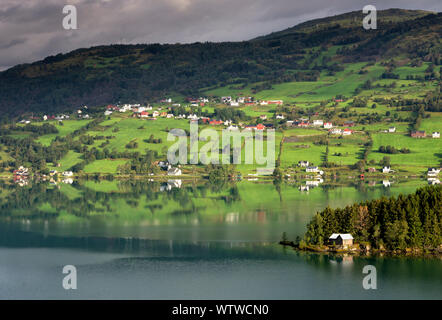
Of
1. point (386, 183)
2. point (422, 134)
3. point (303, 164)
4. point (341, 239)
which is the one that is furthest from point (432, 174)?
point (341, 239)

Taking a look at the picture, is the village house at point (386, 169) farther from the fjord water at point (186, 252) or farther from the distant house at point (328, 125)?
the distant house at point (328, 125)

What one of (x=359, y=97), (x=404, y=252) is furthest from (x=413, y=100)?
(x=404, y=252)

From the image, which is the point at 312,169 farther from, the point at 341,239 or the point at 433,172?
the point at 341,239

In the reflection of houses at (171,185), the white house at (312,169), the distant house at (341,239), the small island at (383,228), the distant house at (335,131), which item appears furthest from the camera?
the distant house at (335,131)

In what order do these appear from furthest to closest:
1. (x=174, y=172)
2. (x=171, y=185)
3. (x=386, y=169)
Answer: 1. (x=174, y=172)
2. (x=386, y=169)
3. (x=171, y=185)

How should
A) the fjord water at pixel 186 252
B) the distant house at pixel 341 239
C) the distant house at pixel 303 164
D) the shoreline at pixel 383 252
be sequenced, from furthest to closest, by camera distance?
the distant house at pixel 303 164 < the distant house at pixel 341 239 < the shoreline at pixel 383 252 < the fjord water at pixel 186 252

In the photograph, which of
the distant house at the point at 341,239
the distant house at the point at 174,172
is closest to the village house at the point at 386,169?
the distant house at the point at 174,172
